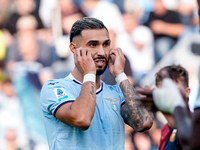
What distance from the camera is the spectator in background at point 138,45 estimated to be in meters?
5.07

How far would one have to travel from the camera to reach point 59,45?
512cm

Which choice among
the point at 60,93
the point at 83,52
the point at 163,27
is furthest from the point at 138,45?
the point at 60,93

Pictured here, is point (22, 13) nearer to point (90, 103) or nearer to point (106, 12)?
point (106, 12)

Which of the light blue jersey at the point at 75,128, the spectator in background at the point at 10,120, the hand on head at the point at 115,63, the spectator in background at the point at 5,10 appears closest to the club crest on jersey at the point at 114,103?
the light blue jersey at the point at 75,128

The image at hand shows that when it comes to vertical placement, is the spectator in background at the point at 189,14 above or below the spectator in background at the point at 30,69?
above

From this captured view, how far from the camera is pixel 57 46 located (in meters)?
5.12

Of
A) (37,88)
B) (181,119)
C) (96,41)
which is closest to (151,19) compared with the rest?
(37,88)

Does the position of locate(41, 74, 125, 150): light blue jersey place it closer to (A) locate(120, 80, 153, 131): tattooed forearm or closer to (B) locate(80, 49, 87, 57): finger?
(A) locate(120, 80, 153, 131): tattooed forearm

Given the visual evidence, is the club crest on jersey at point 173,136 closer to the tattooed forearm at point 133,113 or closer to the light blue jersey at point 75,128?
the tattooed forearm at point 133,113

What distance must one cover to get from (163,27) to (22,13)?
2124 mm

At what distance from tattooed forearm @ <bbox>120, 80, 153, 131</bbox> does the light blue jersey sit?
0.07 m

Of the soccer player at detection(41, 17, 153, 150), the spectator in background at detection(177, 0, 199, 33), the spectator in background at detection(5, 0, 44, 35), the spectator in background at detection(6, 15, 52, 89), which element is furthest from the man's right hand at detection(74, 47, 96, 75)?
the spectator in background at detection(177, 0, 199, 33)

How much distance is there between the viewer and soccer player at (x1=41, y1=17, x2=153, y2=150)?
255 cm

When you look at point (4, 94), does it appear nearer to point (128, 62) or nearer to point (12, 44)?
point (12, 44)
